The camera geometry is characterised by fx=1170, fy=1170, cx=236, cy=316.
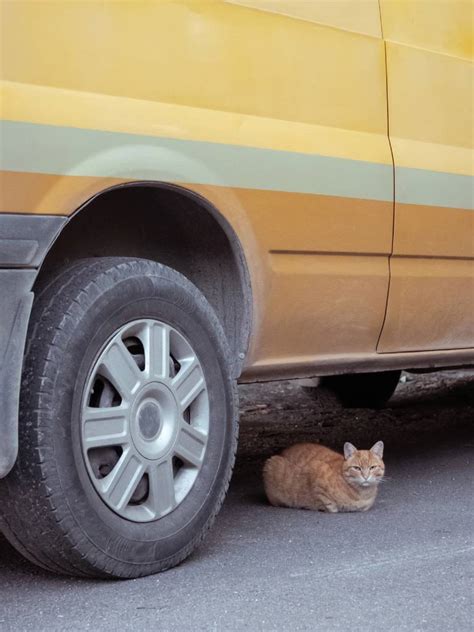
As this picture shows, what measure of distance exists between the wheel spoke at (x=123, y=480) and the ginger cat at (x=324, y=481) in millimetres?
1517

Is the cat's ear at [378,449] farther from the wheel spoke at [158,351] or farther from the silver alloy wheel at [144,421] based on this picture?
the wheel spoke at [158,351]

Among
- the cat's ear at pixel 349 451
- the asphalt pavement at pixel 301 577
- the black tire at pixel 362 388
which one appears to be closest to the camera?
the asphalt pavement at pixel 301 577

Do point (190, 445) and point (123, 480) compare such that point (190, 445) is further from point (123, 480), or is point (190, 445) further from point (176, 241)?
point (176, 241)

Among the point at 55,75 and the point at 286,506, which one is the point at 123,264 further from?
the point at 286,506

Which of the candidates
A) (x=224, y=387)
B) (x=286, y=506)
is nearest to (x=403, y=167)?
(x=224, y=387)

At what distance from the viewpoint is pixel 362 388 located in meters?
7.48

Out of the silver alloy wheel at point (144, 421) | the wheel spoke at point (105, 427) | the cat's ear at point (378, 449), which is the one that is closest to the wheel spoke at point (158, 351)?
the silver alloy wheel at point (144, 421)

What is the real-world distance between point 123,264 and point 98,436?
21.1 inches

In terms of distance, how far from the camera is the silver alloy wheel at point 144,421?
3.44 m

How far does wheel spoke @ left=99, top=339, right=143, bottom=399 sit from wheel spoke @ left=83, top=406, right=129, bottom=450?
0.07 meters

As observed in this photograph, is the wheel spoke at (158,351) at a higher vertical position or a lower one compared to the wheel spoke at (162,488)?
higher

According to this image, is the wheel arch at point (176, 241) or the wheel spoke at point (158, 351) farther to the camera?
the wheel arch at point (176, 241)

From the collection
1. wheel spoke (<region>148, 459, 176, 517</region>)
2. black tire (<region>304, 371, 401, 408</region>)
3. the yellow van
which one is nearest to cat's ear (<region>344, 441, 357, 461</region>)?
the yellow van

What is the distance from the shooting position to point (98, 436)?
341 cm
